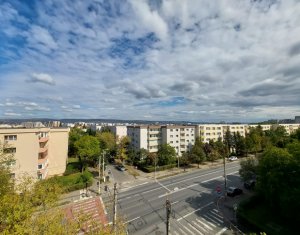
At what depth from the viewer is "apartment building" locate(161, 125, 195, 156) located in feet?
245

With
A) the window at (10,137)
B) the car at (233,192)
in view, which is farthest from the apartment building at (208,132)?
the window at (10,137)

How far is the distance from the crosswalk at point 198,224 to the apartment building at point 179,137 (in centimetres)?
4338

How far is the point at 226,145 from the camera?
261 feet

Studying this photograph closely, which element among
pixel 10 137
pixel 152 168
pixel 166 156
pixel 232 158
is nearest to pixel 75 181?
pixel 10 137

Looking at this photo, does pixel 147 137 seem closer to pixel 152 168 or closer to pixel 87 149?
pixel 152 168

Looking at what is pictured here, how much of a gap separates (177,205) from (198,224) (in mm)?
6715

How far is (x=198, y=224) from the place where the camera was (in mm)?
28625

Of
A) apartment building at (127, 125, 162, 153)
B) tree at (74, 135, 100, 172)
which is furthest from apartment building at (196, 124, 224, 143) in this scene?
tree at (74, 135, 100, 172)

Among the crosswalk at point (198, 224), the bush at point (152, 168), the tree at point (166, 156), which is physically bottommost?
the crosswalk at point (198, 224)

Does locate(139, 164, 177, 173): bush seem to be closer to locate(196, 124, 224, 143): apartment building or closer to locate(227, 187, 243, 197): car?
locate(227, 187, 243, 197): car

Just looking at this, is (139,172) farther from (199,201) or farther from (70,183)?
(199,201)

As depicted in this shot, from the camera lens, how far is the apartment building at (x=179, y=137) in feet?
245

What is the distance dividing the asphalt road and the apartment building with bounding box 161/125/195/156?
22.2 m

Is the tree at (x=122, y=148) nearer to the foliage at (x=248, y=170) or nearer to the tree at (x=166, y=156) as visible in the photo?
the tree at (x=166, y=156)
